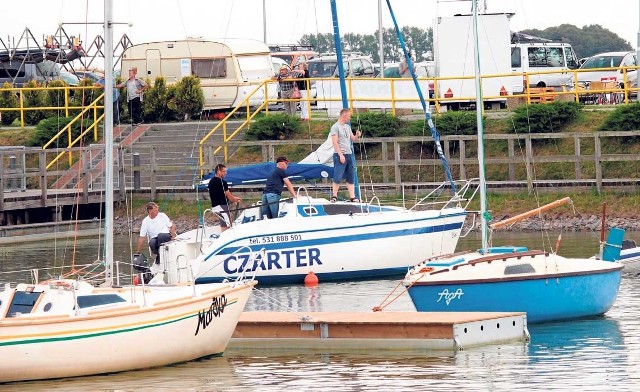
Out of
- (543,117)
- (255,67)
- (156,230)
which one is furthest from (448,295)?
(255,67)

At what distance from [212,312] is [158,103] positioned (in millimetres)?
28906

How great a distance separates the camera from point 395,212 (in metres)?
28.5

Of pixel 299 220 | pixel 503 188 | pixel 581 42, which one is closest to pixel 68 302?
pixel 299 220

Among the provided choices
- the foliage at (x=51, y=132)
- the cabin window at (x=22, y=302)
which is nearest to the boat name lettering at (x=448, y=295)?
the cabin window at (x=22, y=302)

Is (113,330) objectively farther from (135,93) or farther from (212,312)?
(135,93)

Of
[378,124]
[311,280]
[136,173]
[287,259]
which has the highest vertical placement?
[378,124]

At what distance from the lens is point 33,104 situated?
51.5 metres

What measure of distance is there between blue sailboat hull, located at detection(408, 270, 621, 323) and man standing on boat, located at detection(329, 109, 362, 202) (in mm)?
7374

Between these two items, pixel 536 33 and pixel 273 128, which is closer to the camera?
pixel 273 128

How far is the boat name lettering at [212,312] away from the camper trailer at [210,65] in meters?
30.8

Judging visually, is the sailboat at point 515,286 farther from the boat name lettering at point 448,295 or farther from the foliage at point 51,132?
the foliage at point 51,132

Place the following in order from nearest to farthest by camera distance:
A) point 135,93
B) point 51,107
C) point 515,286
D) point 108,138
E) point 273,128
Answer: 1. point 108,138
2. point 515,286
3. point 273,128
4. point 135,93
5. point 51,107

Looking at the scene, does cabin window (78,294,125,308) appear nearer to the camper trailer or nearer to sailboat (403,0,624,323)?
sailboat (403,0,624,323)

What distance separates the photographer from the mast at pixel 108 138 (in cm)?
2081
